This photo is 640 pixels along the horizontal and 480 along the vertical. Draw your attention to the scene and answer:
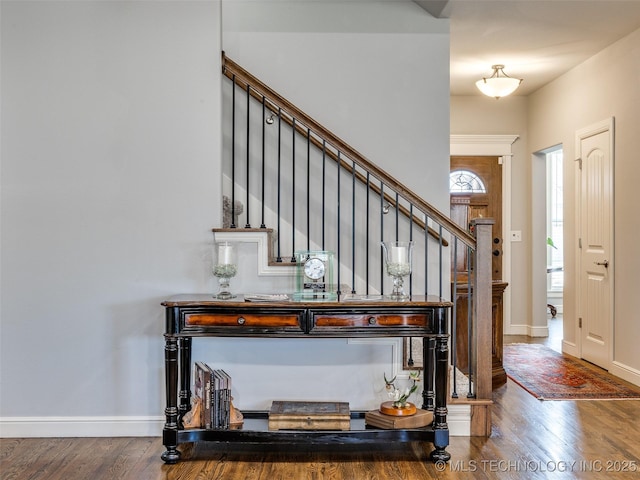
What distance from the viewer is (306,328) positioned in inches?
117

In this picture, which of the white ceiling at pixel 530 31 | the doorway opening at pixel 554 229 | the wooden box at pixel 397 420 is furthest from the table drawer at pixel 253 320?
the doorway opening at pixel 554 229

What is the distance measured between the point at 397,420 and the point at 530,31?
3.31 meters

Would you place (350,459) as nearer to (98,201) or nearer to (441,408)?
(441,408)

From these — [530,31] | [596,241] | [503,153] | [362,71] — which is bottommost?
[596,241]

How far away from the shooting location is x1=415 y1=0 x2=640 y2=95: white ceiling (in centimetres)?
433

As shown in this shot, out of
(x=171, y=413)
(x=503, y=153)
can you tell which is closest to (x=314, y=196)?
(x=171, y=413)

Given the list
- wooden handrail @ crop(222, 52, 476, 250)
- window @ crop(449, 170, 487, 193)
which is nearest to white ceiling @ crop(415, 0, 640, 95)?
window @ crop(449, 170, 487, 193)

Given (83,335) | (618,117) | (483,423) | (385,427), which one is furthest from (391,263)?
(618,117)

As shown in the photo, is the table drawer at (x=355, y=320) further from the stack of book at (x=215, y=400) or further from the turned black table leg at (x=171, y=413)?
the turned black table leg at (x=171, y=413)

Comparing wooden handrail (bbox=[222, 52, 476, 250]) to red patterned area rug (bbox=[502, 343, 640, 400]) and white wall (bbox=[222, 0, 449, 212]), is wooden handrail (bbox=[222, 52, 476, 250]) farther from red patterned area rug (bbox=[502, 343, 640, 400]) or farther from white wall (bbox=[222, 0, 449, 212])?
red patterned area rug (bbox=[502, 343, 640, 400])

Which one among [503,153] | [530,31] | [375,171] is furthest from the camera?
[503,153]

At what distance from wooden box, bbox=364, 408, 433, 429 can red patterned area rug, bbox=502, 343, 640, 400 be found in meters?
1.57

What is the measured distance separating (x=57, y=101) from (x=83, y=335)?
4.22 feet

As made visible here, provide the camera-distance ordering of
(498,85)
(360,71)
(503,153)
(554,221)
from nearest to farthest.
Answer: (360,71) → (498,85) → (503,153) → (554,221)
